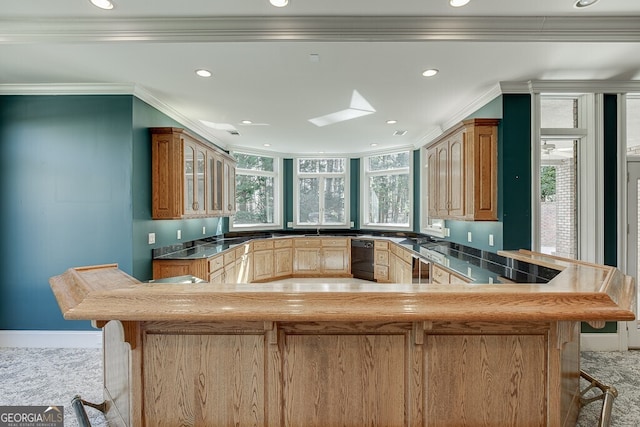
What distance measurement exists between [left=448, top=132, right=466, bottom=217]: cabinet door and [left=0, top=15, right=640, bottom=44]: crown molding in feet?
3.97

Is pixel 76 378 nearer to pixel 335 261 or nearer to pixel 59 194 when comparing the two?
pixel 59 194

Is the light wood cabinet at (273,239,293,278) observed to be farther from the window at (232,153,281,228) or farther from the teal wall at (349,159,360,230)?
the teal wall at (349,159,360,230)

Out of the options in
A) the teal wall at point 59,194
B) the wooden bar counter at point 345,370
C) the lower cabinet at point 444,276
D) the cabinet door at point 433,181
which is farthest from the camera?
the cabinet door at point 433,181

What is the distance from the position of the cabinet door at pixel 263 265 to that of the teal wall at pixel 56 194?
2.64 m

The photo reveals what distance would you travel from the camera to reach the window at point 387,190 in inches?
249

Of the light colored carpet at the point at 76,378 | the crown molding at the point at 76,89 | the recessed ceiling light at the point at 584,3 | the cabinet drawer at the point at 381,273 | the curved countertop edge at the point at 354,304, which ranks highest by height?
the recessed ceiling light at the point at 584,3

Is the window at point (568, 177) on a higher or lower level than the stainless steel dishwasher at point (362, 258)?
higher

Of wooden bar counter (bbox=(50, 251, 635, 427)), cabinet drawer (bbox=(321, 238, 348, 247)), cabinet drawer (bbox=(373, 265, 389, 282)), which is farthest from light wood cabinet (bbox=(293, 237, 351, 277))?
wooden bar counter (bbox=(50, 251, 635, 427))

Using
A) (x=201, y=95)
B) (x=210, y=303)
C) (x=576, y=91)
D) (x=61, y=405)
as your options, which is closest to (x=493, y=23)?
(x=576, y=91)

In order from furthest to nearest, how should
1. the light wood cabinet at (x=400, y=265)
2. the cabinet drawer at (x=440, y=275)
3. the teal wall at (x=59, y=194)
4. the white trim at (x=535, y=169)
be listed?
the light wood cabinet at (x=400, y=265) < the teal wall at (x=59, y=194) < the white trim at (x=535, y=169) < the cabinet drawer at (x=440, y=275)

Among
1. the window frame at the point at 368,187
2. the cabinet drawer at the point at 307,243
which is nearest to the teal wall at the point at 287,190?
the cabinet drawer at the point at 307,243

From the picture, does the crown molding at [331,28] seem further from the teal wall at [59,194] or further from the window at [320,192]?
the window at [320,192]

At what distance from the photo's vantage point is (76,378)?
104 inches

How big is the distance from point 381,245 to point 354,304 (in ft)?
15.8
